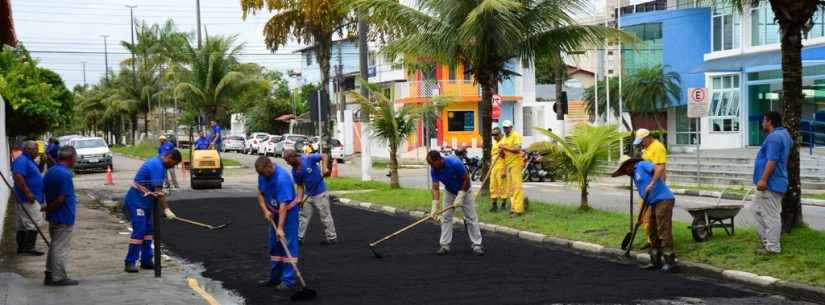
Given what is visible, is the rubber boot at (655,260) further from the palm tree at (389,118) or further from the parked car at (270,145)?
the parked car at (270,145)

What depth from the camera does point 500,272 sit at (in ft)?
35.0

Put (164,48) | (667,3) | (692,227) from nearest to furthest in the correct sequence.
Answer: (692,227)
(667,3)
(164,48)

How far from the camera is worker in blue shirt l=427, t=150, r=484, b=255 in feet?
39.7

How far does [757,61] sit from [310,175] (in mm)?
24634

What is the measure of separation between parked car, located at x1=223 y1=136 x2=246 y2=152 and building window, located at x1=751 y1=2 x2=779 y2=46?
36.2 metres

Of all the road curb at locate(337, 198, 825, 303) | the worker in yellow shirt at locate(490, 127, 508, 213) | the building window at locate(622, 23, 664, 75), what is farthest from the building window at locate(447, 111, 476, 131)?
the road curb at locate(337, 198, 825, 303)

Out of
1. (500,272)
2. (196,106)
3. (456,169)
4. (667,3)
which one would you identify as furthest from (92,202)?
(667,3)

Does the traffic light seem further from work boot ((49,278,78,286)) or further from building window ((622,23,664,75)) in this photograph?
work boot ((49,278,78,286))

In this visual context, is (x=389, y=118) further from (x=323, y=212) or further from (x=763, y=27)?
(x=763, y=27)

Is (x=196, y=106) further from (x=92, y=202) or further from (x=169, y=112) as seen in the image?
(x=169, y=112)

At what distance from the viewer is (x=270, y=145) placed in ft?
172

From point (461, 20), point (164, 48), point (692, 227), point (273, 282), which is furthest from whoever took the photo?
point (164, 48)

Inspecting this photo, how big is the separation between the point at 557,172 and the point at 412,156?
31.0 m

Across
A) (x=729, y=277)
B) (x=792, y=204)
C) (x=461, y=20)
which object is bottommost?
(x=729, y=277)
